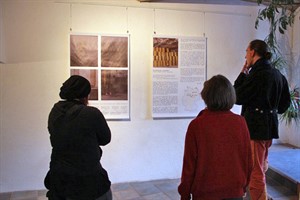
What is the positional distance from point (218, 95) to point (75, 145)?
0.91 meters

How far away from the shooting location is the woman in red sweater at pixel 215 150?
1.70 meters

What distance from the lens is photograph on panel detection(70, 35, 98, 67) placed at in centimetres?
374

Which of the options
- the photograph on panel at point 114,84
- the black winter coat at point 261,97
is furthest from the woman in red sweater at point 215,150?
the photograph on panel at point 114,84

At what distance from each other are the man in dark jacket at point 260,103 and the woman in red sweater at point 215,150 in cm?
95

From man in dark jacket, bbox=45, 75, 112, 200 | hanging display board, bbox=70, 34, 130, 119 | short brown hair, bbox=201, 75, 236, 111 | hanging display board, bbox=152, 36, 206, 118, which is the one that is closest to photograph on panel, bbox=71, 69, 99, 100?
hanging display board, bbox=70, 34, 130, 119

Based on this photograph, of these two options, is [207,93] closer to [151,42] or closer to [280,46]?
[151,42]

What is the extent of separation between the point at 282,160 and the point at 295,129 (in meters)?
0.86

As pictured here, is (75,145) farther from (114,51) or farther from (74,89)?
(114,51)

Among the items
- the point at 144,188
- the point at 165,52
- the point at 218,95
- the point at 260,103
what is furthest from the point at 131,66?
the point at 218,95

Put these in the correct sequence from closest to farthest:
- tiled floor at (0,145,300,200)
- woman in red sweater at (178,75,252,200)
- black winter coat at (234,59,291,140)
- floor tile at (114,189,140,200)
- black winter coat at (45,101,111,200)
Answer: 1. woman in red sweater at (178,75,252,200)
2. black winter coat at (45,101,111,200)
3. black winter coat at (234,59,291,140)
4. tiled floor at (0,145,300,200)
5. floor tile at (114,189,140,200)

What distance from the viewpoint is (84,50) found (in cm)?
378

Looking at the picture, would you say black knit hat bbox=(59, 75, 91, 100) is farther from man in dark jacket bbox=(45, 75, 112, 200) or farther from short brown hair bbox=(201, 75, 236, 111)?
short brown hair bbox=(201, 75, 236, 111)

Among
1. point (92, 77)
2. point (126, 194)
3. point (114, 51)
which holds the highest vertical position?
point (114, 51)

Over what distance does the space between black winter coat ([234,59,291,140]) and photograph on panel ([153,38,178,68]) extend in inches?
57.5
